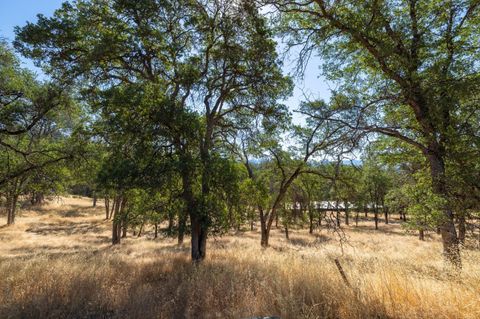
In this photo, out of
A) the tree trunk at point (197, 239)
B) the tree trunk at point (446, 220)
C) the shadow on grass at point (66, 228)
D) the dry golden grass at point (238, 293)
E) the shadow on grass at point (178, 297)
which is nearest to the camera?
the dry golden grass at point (238, 293)

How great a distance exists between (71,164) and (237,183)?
8163mm

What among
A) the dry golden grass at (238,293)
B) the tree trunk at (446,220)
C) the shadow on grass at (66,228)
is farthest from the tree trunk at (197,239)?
the shadow on grass at (66,228)

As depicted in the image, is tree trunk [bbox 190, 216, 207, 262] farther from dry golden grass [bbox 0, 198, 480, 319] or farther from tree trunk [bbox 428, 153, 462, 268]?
tree trunk [bbox 428, 153, 462, 268]

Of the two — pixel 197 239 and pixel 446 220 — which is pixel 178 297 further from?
pixel 446 220

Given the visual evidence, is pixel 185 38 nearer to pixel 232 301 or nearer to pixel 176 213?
pixel 176 213

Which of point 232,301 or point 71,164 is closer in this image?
point 232,301

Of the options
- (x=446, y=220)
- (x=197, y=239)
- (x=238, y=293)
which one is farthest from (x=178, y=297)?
(x=446, y=220)

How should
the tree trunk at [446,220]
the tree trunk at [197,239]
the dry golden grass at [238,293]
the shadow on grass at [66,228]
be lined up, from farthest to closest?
the shadow on grass at [66,228], the tree trunk at [197,239], the tree trunk at [446,220], the dry golden grass at [238,293]

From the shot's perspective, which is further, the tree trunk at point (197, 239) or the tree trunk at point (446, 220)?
the tree trunk at point (197, 239)

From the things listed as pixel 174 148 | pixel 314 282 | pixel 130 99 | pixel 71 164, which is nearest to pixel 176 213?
pixel 174 148

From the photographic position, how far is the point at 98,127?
29.2 feet

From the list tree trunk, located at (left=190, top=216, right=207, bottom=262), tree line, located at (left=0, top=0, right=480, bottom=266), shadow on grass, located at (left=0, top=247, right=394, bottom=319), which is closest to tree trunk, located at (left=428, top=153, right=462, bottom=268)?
tree line, located at (left=0, top=0, right=480, bottom=266)

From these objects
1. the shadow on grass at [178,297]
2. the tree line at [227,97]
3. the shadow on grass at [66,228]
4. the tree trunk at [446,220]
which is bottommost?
the shadow on grass at [66,228]

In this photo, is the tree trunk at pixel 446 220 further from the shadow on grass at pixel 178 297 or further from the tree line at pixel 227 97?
the shadow on grass at pixel 178 297
